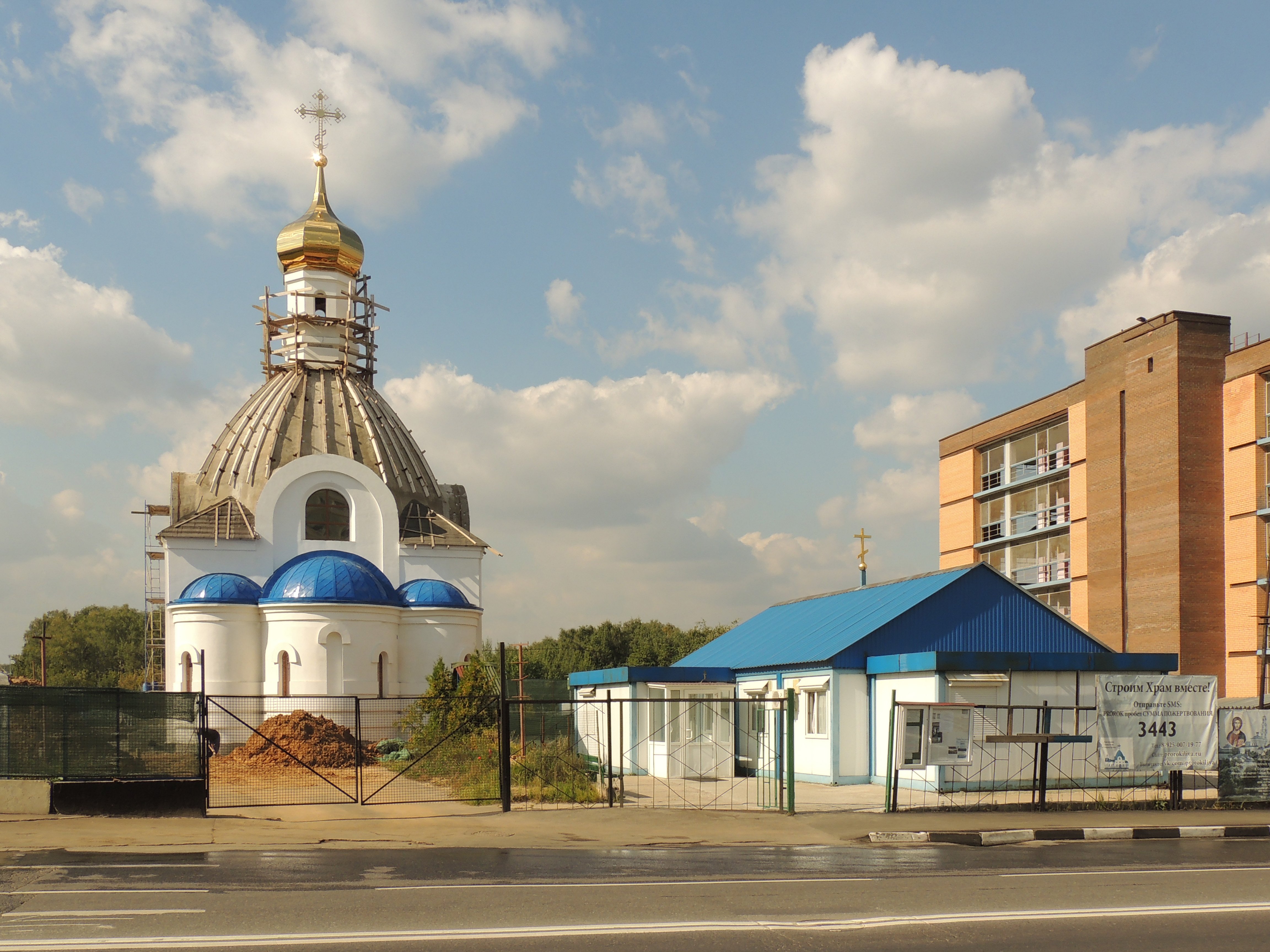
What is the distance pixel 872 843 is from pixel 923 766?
14.5ft

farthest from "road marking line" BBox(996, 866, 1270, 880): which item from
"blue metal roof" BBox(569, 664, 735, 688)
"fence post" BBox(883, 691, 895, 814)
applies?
"blue metal roof" BBox(569, 664, 735, 688)

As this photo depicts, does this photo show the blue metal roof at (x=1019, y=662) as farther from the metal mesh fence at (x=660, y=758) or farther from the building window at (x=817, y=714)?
the metal mesh fence at (x=660, y=758)

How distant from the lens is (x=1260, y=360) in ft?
142

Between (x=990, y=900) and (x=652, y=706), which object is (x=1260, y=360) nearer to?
(x=652, y=706)

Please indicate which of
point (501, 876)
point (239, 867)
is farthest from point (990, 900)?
point (239, 867)

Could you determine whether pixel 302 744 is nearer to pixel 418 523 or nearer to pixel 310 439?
pixel 418 523

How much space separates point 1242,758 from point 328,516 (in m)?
33.7

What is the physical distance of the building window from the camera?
25891 millimetres

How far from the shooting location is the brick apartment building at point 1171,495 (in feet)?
143

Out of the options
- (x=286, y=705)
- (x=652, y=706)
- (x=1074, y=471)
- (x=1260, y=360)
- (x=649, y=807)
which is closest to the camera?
(x=649, y=807)

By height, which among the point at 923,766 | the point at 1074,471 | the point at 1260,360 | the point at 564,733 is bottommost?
the point at 564,733

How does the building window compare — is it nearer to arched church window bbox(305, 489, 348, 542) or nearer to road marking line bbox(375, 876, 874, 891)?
road marking line bbox(375, 876, 874, 891)

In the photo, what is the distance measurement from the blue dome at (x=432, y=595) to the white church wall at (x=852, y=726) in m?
21.5

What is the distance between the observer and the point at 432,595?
44000mm
